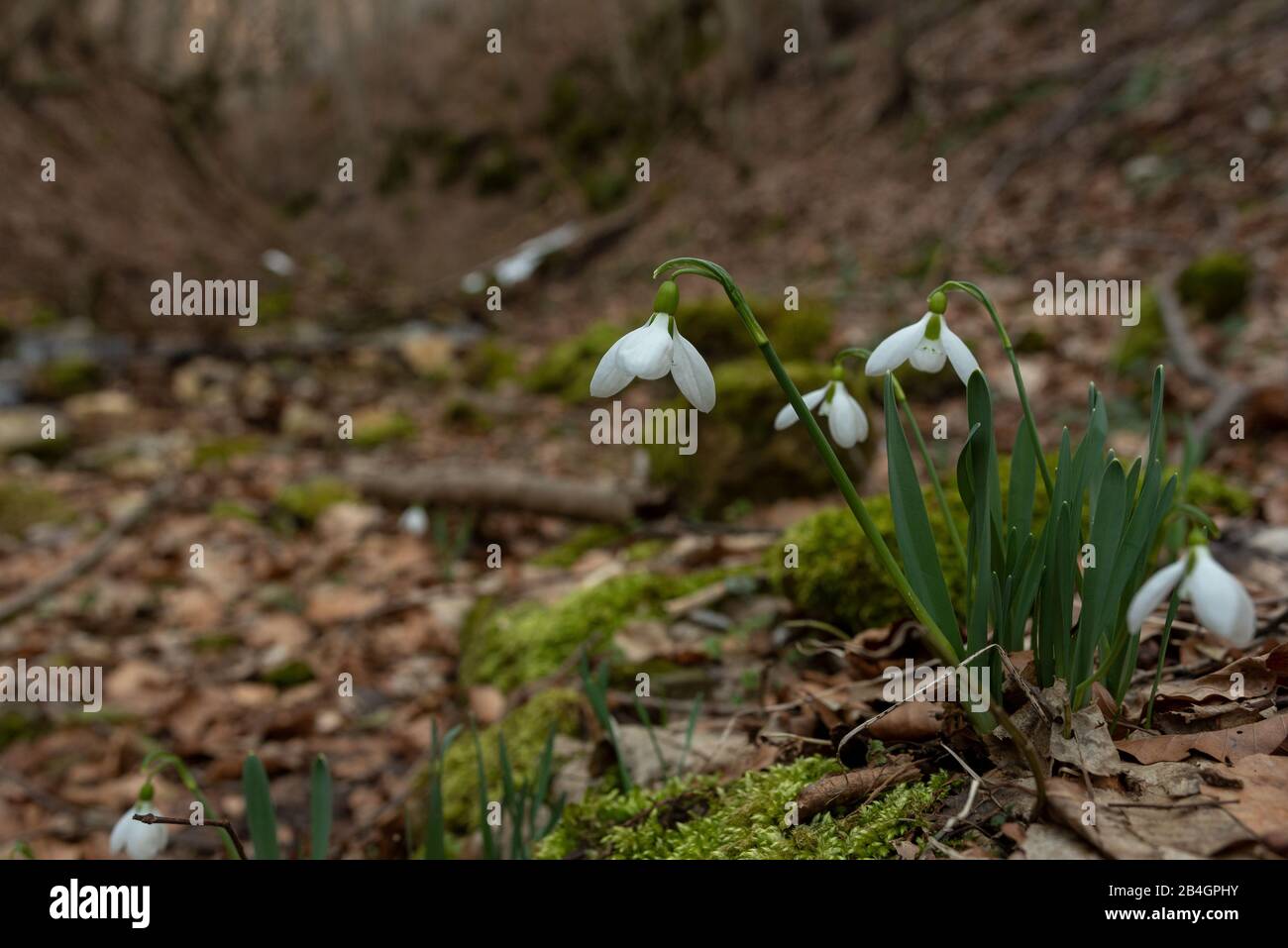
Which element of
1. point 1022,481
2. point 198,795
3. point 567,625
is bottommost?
point 198,795

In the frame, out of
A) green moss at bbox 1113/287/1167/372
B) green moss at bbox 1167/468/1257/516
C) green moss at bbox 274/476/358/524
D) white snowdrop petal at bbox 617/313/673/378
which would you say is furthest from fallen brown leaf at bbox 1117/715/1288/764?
green moss at bbox 274/476/358/524

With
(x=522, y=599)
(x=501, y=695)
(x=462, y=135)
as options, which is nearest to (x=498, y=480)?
(x=522, y=599)

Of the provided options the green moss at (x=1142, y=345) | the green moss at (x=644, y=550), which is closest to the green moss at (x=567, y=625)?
the green moss at (x=644, y=550)

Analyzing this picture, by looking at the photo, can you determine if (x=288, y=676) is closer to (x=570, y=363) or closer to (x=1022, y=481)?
(x=1022, y=481)

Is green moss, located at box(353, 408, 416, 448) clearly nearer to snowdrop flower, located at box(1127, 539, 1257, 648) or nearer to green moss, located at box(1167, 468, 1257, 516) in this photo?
green moss, located at box(1167, 468, 1257, 516)

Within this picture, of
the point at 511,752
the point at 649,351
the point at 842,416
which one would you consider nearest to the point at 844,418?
the point at 842,416
